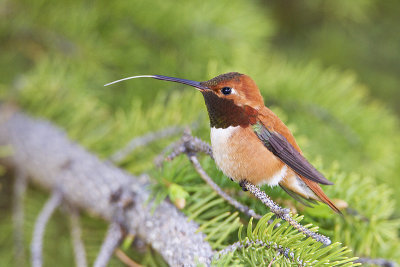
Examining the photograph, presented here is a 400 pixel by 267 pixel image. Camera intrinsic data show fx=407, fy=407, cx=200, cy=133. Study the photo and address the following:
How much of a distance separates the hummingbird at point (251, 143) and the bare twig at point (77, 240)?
2.29 ft

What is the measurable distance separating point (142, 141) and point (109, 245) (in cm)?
40

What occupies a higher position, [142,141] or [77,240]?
[142,141]

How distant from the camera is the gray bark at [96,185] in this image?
102 centimetres

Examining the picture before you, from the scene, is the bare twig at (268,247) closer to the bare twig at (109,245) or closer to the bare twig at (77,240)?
the bare twig at (109,245)

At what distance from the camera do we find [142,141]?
1464mm

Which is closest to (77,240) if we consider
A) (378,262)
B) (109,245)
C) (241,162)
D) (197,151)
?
(109,245)

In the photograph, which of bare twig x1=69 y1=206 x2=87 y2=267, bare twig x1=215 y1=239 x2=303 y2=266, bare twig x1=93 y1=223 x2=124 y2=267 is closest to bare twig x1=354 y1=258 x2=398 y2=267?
bare twig x1=215 y1=239 x2=303 y2=266

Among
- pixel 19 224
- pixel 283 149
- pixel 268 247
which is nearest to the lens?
pixel 268 247

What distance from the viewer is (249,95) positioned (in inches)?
39.6

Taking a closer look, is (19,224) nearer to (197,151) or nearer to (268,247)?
(197,151)

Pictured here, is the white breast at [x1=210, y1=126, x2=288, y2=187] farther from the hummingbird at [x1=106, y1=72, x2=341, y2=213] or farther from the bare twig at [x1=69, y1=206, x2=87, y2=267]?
the bare twig at [x1=69, y1=206, x2=87, y2=267]

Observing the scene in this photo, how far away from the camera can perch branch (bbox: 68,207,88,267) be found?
137cm

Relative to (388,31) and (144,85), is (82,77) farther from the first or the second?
(388,31)

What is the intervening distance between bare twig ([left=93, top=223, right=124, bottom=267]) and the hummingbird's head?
0.50m
